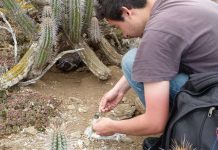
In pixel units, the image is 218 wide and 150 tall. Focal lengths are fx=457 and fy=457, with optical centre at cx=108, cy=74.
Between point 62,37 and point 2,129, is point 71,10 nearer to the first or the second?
point 62,37

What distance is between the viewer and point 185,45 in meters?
2.58

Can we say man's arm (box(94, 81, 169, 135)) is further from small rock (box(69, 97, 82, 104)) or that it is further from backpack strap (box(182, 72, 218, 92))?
small rock (box(69, 97, 82, 104))

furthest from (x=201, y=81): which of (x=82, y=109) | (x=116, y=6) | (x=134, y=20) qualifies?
(x=82, y=109)

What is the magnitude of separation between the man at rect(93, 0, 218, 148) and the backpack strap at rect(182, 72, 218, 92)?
95 millimetres

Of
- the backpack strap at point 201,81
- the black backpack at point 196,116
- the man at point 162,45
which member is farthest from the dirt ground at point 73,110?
the backpack strap at point 201,81

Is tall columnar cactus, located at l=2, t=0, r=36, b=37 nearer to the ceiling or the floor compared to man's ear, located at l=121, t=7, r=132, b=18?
nearer to the floor

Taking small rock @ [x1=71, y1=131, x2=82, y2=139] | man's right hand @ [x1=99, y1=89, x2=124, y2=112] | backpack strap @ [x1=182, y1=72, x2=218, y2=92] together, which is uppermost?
backpack strap @ [x1=182, y1=72, x2=218, y2=92]

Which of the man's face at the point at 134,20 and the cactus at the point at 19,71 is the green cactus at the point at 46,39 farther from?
the man's face at the point at 134,20

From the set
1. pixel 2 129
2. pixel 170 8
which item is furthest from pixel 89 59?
pixel 170 8

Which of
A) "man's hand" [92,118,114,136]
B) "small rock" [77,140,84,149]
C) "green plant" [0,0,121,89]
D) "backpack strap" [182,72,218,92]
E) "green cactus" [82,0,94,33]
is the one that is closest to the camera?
"backpack strap" [182,72,218,92]

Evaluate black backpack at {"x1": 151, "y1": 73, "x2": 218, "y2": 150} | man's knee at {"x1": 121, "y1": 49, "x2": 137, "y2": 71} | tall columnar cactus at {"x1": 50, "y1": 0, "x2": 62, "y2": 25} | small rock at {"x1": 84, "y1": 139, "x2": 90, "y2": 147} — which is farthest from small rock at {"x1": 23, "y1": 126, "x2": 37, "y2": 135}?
black backpack at {"x1": 151, "y1": 73, "x2": 218, "y2": 150}

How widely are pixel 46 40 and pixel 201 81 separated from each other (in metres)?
1.59

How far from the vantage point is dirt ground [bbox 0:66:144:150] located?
10.8 feet

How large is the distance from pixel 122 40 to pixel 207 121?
7.74 ft
